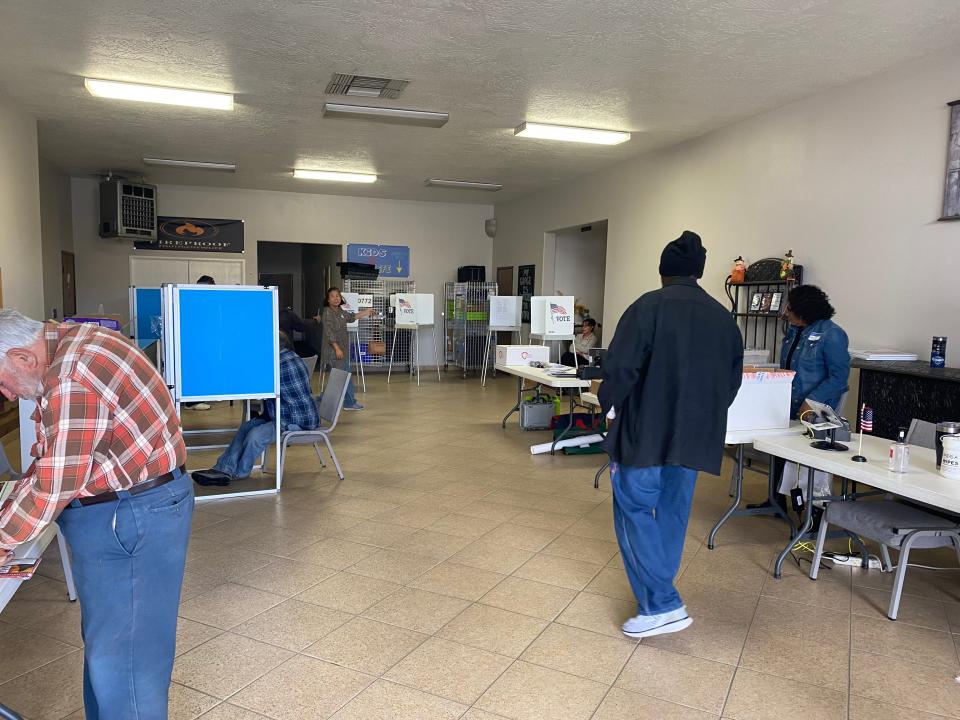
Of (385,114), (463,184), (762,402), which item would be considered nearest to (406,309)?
(463,184)

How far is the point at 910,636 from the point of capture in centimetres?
293

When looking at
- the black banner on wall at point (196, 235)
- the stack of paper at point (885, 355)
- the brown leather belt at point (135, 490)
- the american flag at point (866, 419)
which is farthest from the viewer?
the black banner on wall at point (196, 235)

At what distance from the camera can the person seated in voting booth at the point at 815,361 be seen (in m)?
4.09

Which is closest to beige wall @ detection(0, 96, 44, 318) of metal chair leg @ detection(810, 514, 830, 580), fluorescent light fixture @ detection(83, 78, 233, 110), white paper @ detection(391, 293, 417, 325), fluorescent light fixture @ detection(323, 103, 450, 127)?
fluorescent light fixture @ detection(83, 78, 233, 110)

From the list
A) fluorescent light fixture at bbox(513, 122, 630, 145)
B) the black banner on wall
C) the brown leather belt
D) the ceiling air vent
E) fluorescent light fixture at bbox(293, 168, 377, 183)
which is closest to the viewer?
the brown leather belt

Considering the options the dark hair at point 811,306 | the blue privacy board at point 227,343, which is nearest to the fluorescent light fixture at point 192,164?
the blue privacy board at point 227,343

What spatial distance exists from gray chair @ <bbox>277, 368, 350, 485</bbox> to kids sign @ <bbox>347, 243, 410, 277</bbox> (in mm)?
7099

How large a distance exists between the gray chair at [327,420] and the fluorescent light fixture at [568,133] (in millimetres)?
3375

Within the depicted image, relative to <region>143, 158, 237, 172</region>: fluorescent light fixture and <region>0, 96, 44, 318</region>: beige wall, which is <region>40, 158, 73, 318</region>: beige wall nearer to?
<region>143, 158, 237, 172</region>: fluorescent light fixture

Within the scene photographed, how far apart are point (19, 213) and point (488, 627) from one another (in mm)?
6302

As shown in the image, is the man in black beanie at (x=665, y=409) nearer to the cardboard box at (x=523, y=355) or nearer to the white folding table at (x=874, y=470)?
the white folding table at (x=874, y=470)

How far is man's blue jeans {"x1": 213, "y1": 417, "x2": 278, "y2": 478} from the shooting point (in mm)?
5004

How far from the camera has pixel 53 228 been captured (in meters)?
9.61

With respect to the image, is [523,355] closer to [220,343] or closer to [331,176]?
[220,343]
